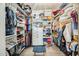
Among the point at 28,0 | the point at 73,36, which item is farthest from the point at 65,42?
the point at 28,0

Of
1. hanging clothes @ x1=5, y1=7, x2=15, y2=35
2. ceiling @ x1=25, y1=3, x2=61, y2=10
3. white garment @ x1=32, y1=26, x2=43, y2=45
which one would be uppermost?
ceiling @ x1=25, y1=3, x2=61, y2=10

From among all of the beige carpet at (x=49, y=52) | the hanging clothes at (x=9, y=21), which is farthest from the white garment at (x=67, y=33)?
the hanging clothes at (x=9, y=21)

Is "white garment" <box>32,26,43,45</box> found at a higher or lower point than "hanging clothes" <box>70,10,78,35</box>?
lower

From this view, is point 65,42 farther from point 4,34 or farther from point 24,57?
point 4,34

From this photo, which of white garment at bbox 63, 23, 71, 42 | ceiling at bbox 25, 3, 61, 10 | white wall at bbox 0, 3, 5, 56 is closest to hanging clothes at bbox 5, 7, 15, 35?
white wall at bbox 0, 3, 5, 56

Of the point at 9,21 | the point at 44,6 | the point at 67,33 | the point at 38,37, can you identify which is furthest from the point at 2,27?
the point at 67,33

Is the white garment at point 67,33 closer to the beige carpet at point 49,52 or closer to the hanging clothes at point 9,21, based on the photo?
the beige carpet at point 49,52

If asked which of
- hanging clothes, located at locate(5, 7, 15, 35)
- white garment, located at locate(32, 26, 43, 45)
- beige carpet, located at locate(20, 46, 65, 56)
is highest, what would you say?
hanging clothes, located at locate(5, 7, 15, 35)

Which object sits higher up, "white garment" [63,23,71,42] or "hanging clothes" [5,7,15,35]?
"hanging clothes" [5,7,15,35]

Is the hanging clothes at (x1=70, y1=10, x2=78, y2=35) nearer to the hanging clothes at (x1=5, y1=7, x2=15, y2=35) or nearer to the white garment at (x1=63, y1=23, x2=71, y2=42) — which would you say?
the white garment at (x1=63, y1=23, x2=71, y2=42)

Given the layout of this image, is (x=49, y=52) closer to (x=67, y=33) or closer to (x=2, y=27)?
(x=67, y=33)

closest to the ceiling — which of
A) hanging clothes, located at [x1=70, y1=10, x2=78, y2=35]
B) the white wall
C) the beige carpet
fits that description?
hanging clothes, located at [x1=70, y1=10, x2=78, y2=35]

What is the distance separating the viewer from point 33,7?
1559mm

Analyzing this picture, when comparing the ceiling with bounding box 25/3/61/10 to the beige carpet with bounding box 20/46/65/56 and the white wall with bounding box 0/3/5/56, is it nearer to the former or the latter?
the white wall with bounding box 0/3/5/56
